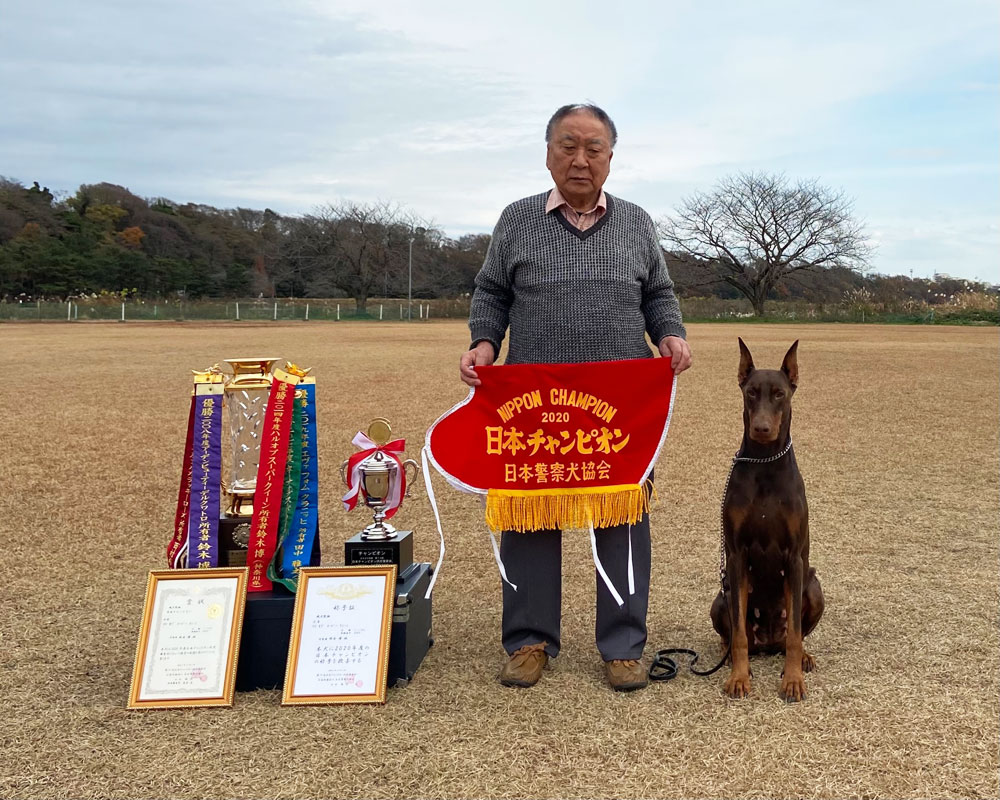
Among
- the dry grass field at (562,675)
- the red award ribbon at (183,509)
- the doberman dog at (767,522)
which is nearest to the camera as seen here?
the dry grass field at (562,675)

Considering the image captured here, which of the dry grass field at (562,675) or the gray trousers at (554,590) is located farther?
the gray trousers at (554,590)

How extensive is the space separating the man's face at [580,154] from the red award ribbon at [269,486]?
1389 mm

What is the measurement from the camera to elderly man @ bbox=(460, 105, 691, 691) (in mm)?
3422

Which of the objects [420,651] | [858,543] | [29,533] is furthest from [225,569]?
[858,543]

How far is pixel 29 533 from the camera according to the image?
578 cm

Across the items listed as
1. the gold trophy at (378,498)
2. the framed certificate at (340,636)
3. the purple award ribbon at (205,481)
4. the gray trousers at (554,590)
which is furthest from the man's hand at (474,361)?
the purple award ribbon at (205,481)

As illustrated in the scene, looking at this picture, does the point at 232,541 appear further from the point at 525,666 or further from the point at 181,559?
the point at 525,666

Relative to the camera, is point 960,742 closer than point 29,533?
Yes

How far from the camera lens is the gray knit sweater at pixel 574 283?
3.44m

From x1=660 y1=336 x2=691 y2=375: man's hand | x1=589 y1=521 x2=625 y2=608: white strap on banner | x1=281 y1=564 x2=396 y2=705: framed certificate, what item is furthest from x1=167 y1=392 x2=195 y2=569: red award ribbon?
x1=660 y1=336 x2=691 y2=375: man's hand

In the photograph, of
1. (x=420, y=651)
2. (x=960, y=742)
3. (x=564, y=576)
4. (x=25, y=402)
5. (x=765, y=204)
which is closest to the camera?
(x=960, y=742)

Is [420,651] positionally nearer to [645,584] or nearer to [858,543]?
[645,584]

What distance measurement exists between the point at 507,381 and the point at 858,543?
128 inches

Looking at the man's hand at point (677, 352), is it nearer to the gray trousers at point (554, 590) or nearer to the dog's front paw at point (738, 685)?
the gray trousers at point (554, 590)
